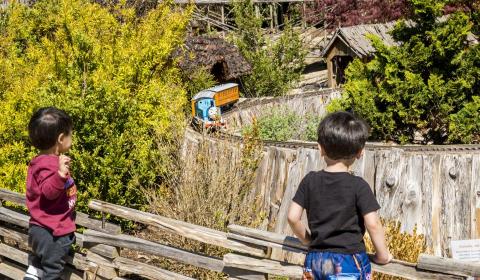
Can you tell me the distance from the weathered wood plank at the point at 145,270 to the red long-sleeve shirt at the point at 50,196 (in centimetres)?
71

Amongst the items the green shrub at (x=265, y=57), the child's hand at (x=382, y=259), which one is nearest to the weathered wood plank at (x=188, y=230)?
the child's hand at (x=382, y=259)

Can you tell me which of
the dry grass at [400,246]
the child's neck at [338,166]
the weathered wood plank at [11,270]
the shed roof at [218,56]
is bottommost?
the weathered wood plank at [11,270]

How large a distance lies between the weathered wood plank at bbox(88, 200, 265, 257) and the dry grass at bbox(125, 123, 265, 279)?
1.30m

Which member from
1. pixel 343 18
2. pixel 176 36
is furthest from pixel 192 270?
pixel 343 18

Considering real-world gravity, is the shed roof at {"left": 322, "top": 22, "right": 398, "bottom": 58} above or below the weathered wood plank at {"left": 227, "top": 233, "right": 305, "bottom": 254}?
above

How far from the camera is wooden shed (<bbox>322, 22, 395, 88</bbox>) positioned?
733 inches

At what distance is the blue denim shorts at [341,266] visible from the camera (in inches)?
140

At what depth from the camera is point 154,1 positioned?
13.5 m

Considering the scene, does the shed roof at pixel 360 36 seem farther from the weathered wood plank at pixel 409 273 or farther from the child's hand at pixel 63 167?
the weathered wood plank at pixel 409 273

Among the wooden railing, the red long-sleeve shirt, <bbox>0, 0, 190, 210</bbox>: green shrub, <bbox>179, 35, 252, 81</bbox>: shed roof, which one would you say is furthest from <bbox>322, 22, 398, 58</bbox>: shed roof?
the red long-sleeve shirt

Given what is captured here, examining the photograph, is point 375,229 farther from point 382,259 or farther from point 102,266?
point 102,266

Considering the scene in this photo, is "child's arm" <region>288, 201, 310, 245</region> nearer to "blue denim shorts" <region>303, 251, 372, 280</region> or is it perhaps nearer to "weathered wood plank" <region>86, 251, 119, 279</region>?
"blue denim shorts" <region>303, 251, 372, 280</region>

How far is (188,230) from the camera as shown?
4.96m

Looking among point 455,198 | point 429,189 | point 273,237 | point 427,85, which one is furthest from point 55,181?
point 427,85
